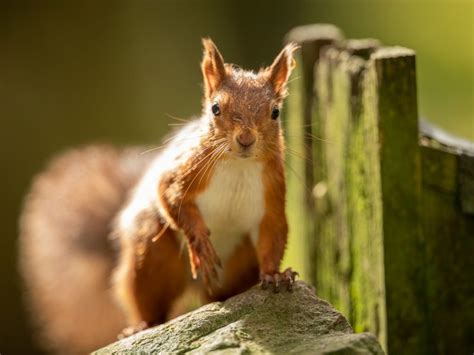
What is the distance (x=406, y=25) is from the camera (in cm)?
680

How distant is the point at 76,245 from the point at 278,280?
1565mm

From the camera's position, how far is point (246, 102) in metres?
2.28

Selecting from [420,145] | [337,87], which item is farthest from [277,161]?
[337,87]

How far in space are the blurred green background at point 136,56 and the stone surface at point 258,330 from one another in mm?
3870

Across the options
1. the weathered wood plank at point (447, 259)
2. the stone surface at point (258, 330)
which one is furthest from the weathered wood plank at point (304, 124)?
the stone surface at point (258, 330)

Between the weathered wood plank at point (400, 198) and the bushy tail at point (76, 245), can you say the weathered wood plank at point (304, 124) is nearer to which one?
the bushy tail at point (76, 245)

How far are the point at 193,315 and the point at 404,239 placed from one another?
2.54 ft

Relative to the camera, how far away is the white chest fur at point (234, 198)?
8.02 ft

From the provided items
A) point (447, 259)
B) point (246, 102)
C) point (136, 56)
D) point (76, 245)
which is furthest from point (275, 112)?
point (136, 56)

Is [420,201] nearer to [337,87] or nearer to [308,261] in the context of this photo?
[337,87]

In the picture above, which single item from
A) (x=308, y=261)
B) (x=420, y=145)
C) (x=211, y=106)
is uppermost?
(x=211, y=106)

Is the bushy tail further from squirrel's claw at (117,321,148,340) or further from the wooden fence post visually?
the wooden fence post

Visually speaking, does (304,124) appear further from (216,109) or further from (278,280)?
(278,280)

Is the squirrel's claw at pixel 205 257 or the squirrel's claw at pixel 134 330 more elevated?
the squirrel's claw at pixel 205 257
